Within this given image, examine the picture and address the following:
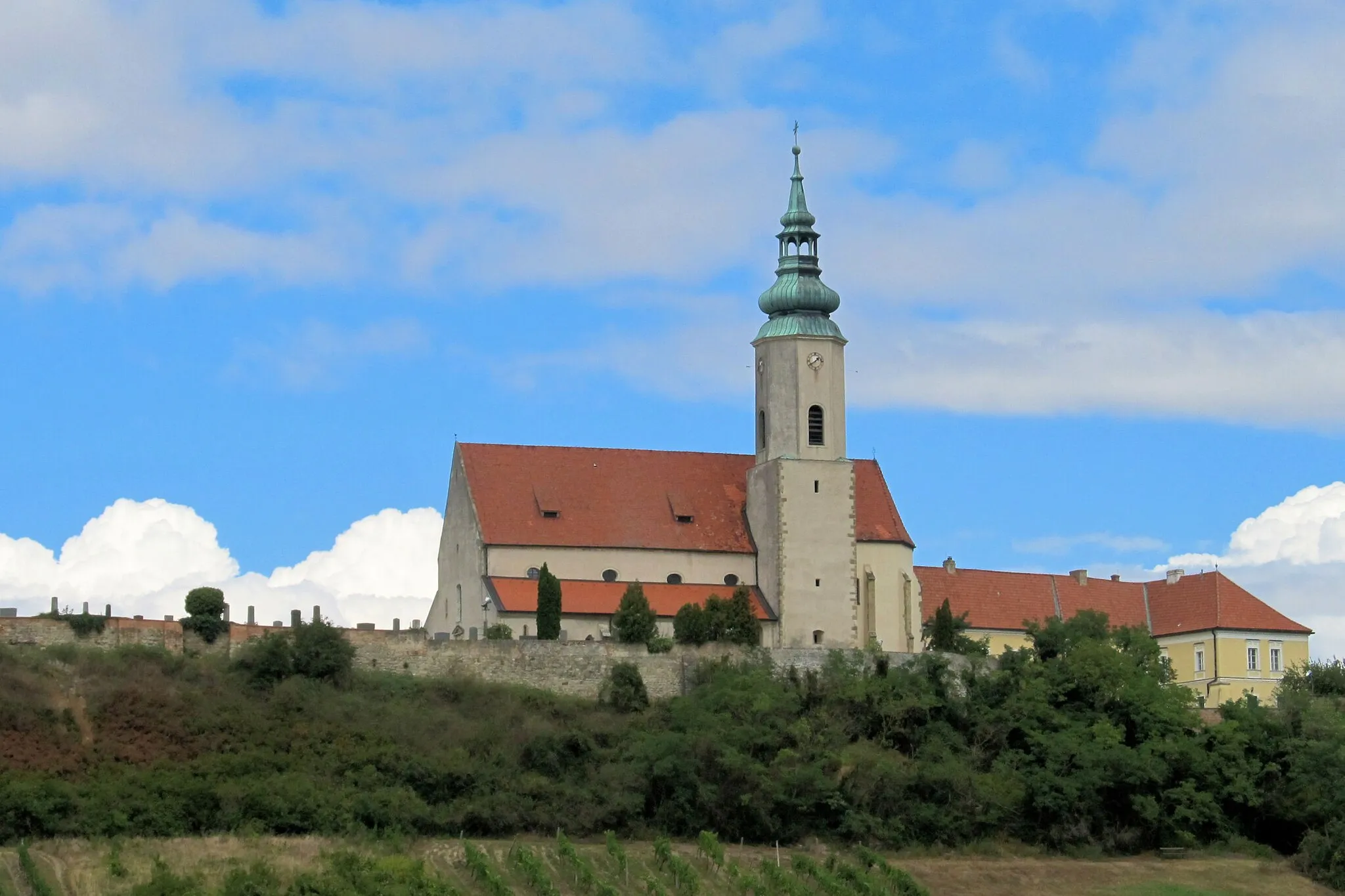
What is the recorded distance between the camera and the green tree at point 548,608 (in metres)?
71.3

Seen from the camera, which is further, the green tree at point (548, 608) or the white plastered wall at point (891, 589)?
the white plastered wall at point (891, 589)

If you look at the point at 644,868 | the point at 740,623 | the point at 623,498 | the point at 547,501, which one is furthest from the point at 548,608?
the point at 644,868

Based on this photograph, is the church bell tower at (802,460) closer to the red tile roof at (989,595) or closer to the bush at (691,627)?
the bush at (691,627)

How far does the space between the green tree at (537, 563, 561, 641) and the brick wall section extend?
1.21 m

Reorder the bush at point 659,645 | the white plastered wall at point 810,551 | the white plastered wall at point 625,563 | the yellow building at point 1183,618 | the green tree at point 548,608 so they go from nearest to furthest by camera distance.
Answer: the bush at point 659,645 → the green tree at point 548,608 → the white plastered wall at point 625,563 → the white plastered wall at point 810,551 → the yellow building at point 1183,618

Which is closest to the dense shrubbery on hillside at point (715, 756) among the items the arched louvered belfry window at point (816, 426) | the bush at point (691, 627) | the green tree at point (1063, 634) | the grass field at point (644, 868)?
the green tree at point (1063, 634)

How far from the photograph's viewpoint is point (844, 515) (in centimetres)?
7669

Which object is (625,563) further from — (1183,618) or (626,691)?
(1183,618)

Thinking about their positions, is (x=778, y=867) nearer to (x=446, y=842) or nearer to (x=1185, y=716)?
(x=446, y=842)

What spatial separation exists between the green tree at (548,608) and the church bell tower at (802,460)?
7.54 m

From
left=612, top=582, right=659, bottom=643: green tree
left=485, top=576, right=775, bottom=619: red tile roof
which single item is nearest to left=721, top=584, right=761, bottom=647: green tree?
left=485, top=576, right=775, bottom=619: red tile roof

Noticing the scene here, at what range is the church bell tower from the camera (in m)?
75.9

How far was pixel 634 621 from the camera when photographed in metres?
71.0

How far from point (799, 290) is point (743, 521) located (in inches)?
289
